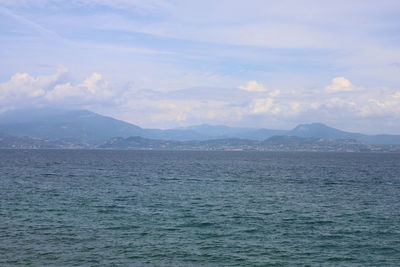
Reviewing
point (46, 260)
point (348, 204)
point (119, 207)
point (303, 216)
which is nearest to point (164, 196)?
point (119, 207)

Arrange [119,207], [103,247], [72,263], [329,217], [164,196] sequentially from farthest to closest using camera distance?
[164,196] → [119,207] → [329,217] → [103,247] → [72,263]

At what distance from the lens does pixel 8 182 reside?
89438mm

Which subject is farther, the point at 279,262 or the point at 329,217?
the point at 329,217

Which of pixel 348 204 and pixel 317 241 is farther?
pixel 348 204

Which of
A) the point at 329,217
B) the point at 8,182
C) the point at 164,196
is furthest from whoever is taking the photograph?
the point at 8,182

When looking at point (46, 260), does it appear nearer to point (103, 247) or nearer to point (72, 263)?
point (72, 263)

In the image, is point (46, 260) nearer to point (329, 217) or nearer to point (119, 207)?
point (119, 207)

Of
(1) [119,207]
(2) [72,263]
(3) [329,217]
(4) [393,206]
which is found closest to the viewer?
(2) [72,263]

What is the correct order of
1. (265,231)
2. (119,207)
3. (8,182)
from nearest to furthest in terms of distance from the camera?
(265,231) → (119,207) → (8,182)

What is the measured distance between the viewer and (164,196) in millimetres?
72125

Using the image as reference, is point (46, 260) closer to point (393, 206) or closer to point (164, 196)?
point (164, 196)

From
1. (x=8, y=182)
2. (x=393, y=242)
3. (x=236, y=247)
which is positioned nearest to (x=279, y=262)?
(x=236, y=247)

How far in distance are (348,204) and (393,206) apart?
6973 millimetres

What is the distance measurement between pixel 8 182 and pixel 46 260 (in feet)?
207
